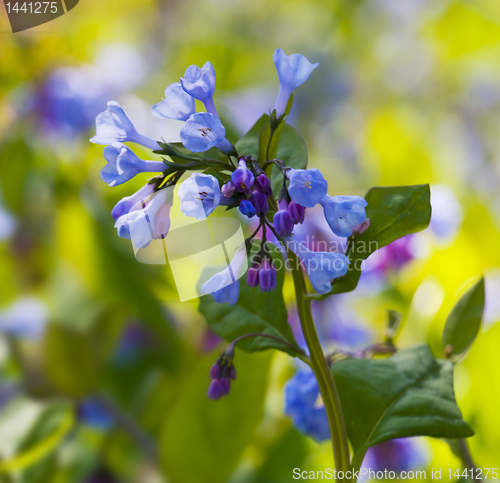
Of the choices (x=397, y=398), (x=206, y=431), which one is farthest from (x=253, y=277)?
(x=206, y=431)

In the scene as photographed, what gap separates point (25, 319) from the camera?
0.66 metres

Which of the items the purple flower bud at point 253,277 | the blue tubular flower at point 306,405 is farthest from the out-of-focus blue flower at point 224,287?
the blue tubular flower at point 306,405

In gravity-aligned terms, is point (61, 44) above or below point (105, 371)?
above

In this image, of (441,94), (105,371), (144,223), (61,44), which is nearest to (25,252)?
(105,371)

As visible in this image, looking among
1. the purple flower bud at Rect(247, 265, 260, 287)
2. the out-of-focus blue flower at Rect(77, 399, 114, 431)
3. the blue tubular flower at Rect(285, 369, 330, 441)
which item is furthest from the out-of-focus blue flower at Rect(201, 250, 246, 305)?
the out-of-focus blue flower at Rect(77, 399, 114, 431)

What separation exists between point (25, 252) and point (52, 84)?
0.29 metres

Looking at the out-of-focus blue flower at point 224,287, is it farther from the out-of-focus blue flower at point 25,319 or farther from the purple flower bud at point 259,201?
the out-of-focus blue flower at point 25,319

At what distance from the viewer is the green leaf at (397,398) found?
258mm

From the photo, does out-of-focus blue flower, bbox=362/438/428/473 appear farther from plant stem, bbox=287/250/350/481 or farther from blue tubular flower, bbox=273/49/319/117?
Result: blue tubular flower, bbox=273/49/319/117

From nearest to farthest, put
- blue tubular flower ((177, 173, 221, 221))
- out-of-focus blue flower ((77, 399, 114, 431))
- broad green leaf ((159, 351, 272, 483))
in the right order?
blue tubular flower ((177, 173, 221, 221)) < broad green leaf ((159, 351, 272, 483)) < out-of-focus blue flower ((77, 399, 114, 431))

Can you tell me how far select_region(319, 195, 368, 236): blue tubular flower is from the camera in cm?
23

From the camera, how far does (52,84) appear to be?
80 centimetres

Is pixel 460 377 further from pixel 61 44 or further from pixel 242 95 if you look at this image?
pixel 61 44

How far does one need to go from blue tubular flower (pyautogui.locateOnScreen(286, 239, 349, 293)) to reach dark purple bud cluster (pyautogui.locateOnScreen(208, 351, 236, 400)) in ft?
0.26
